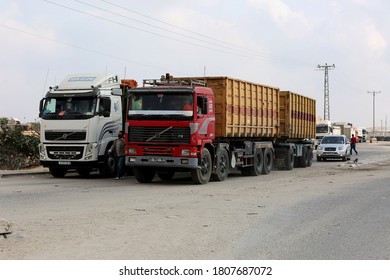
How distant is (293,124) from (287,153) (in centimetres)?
162

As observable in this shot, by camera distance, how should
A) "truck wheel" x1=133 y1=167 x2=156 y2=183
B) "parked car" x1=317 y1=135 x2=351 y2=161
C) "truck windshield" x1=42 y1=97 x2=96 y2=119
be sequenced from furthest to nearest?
"parked car" x1=317 y1=135 x2=351 y2=161
"truck windshield" x1=42 y1=97 x2=96 y2=119
"truck wheel" x1=133 y1=167 x2=156 y2=183

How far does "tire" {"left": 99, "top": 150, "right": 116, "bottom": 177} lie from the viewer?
20.0m

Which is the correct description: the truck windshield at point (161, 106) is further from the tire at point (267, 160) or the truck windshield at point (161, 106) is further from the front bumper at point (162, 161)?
the tire at point (267, 160)

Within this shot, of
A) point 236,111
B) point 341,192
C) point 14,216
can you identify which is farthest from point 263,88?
point 14,216

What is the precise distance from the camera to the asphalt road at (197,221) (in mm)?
7500

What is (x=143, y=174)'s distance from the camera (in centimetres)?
1848

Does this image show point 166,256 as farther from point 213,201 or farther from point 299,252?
point 213,201

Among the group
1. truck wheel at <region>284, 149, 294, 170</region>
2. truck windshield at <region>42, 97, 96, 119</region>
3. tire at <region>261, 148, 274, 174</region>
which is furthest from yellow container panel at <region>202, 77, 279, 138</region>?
truck windshield at <region>42, 97, 96, 119</region>

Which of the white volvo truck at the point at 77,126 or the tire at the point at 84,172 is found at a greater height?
the white volvo truck at the point at 77,126

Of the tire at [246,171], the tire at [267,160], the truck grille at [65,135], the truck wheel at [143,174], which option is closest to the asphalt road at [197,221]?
the truck wheel at [143,174]

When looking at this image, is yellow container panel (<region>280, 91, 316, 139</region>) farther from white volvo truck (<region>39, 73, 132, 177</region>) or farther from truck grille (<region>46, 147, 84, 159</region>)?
truck grille (<region>46, 147, 84, 159</region>)

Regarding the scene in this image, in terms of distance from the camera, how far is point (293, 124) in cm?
2631

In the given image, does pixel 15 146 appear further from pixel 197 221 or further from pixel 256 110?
pixel 197 221

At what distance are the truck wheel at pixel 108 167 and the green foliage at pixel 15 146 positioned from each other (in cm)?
600
